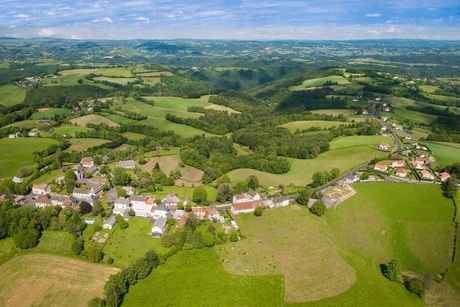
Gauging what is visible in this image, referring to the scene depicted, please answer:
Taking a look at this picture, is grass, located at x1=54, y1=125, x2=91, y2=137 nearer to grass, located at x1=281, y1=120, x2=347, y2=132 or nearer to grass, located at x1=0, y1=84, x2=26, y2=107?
grass, located at x1=0, y1=84, x2=26, y2=107

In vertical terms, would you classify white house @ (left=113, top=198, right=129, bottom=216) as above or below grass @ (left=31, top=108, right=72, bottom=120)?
below

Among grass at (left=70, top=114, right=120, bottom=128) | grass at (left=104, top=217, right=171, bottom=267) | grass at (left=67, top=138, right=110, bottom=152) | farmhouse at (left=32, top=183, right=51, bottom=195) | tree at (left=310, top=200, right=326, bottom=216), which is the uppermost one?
grass at (left=70, top=114, right=120, bottom=128)

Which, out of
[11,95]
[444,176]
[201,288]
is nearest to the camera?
[201,288]

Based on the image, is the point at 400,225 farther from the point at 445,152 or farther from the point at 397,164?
the point at 445,152

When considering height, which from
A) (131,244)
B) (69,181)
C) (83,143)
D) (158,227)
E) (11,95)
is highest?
(11,95)

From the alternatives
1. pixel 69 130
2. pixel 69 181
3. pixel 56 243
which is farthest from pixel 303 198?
pixel 69 130

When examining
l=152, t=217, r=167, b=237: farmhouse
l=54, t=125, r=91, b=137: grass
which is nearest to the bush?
l=152, t=217, r=167, b=237: farmhouse

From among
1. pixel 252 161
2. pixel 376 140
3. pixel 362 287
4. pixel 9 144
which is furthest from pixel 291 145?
pixel 9 144
